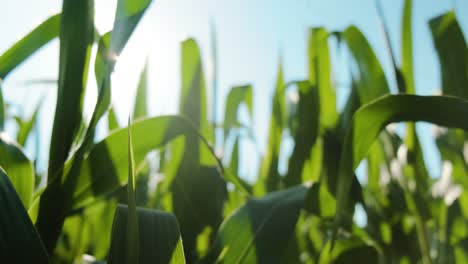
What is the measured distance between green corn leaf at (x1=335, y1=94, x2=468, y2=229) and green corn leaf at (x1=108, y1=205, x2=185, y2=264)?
0.60 ft

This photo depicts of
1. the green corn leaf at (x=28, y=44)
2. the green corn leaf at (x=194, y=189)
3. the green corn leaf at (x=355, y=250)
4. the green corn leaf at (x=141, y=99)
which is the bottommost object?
the green corn leaf at (x=355, y=250)

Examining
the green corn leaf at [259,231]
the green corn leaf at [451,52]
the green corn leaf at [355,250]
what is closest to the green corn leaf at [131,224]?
the green corn leaf at [259,231]

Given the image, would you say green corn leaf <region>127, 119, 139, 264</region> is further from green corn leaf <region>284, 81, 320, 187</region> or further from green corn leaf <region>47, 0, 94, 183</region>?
green corn leaf <region>284, 81, 320, 187</region>

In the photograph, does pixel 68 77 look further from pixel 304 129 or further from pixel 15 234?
pixel 304 129

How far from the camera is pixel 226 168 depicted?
2.02 feet

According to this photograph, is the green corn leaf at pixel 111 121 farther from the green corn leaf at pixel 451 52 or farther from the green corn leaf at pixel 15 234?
the green corn leaf at pixel 451 52

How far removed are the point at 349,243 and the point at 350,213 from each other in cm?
6

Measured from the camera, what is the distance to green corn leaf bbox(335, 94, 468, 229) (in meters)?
0.42

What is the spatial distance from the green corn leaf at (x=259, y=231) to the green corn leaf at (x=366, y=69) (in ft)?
0.91

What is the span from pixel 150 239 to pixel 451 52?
567mm

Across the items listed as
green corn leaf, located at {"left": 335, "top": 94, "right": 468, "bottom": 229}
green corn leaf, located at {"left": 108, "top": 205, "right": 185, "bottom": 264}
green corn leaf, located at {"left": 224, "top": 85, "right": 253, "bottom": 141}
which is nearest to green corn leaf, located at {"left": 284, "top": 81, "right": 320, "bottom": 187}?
green corn leaf, located at {"left": 224, "top": 85, "right": 253, "bottom": 141}

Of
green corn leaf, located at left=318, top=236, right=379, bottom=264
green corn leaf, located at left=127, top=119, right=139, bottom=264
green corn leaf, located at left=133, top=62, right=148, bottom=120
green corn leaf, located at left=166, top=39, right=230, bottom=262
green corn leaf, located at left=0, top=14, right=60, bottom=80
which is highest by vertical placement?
green corn leaf, located at left=0, top=14, right=60, bottom=80

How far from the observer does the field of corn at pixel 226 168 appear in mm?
377

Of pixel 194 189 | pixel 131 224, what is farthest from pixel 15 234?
pixel 194 189
